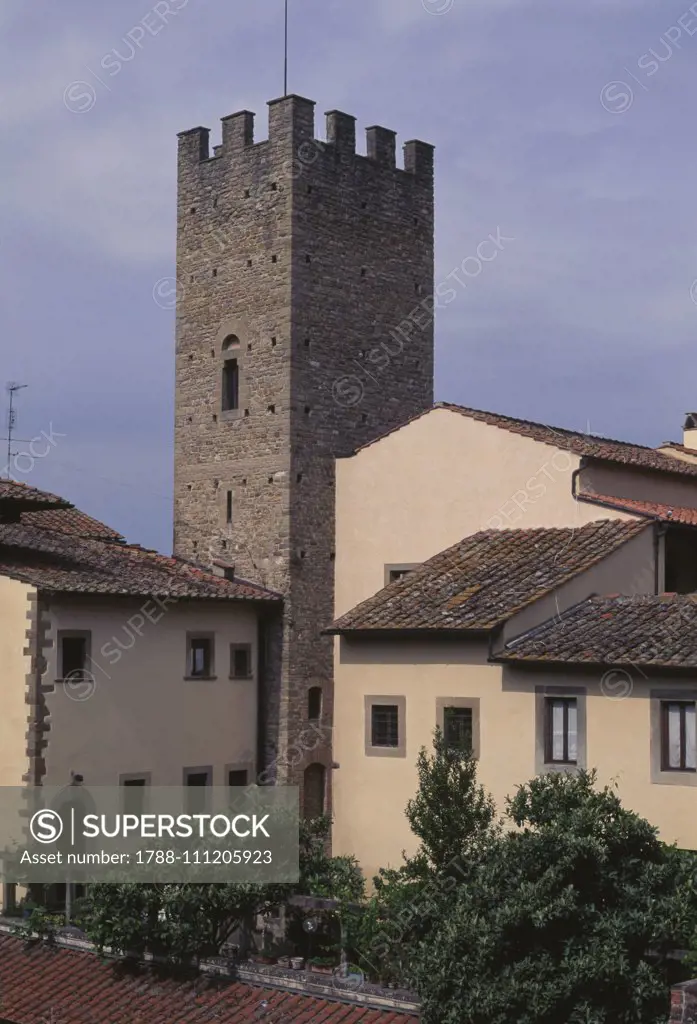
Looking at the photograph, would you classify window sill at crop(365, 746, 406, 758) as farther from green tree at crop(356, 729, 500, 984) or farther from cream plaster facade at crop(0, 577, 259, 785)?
cream plaster facade at crop(0, 577, 259, 785)

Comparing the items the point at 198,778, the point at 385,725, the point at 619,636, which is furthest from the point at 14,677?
the point at 619,636

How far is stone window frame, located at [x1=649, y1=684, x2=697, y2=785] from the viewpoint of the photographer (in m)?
17.9

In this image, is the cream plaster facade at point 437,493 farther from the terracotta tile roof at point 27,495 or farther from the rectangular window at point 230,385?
the terracotta tile roof at point 27,495

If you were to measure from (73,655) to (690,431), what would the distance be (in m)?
17.2

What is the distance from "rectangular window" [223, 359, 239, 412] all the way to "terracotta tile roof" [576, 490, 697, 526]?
26.5ft

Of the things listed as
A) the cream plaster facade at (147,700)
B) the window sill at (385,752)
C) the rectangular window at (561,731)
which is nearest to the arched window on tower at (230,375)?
the cream plaster facade at (147,700)

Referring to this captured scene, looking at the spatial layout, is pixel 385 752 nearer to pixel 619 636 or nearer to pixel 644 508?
pixel 619 636

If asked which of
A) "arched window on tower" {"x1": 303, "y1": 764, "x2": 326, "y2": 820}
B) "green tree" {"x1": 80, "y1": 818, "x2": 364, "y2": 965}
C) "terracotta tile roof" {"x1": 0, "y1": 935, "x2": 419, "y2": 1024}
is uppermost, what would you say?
"arched window on tower" {"x1": 303, "y1": 764, "x2": 326, "y2": 820}

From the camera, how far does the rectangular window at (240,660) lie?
26031 millimetres

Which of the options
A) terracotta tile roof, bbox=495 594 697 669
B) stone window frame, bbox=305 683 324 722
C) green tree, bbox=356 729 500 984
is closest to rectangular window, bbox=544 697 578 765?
terracotta tile roof, bbox=495 594 697 669

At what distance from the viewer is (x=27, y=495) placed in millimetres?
24938

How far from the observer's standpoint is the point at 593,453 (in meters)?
23.5

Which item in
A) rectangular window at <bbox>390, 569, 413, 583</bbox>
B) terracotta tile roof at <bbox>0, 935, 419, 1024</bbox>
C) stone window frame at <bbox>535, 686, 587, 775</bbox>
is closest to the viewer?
terracotta tile roof at <bbox>0, 935, 419, 1024</bbox>

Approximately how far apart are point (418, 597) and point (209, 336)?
9.22m
